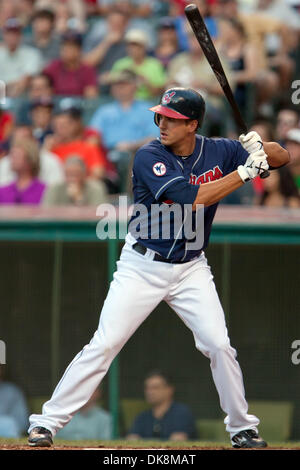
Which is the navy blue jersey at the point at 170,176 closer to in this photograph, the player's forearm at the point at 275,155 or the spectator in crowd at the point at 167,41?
the player's forearm at the point at 275,155

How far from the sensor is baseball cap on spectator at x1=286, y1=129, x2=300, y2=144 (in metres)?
8.66

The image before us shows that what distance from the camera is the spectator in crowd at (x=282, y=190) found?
823 cm

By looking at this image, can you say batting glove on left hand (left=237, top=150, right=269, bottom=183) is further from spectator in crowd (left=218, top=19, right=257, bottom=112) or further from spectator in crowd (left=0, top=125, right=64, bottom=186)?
spectator in crowd (left=218, top=19, right=257, bottom=112)

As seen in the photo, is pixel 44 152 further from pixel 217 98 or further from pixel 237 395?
pixel 237 395

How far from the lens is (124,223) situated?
302 inches

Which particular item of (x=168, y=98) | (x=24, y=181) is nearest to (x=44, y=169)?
(x=24, y=181)

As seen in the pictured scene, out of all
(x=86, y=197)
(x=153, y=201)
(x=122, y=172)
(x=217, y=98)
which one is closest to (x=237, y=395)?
(x=153, y=201)

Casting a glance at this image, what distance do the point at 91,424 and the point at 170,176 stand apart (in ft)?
10.4

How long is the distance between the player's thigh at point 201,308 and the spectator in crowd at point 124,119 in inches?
171

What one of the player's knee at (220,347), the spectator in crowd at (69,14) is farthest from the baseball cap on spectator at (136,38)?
the player's knee at (220,347)

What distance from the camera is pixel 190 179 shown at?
17.3 ft

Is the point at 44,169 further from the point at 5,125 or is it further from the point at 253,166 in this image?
the point at 253,166

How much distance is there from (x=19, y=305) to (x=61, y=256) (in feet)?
1.63

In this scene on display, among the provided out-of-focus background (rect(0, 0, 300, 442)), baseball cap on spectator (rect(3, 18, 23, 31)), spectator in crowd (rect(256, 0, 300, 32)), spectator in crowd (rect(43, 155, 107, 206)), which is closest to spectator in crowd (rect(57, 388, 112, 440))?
out-of-focus background (rect(0, 0, 300, 442))
